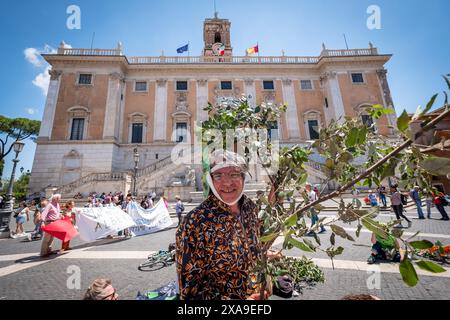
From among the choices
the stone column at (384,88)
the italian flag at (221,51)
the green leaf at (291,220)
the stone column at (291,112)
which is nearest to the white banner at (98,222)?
the green leaf at (291,220)

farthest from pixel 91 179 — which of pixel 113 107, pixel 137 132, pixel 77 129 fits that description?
pixel 113 107

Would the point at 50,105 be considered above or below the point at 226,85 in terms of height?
below

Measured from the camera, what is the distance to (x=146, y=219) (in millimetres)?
9422

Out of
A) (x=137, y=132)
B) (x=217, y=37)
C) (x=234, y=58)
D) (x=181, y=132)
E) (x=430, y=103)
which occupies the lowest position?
(x=430, y=103)

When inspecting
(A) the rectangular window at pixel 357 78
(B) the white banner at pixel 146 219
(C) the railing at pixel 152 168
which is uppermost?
(A) the rectangular window at pixel 357 78

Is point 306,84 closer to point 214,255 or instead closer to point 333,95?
point 333,95

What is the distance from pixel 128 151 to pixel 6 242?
50.0 feet

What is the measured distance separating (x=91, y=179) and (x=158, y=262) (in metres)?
17.3

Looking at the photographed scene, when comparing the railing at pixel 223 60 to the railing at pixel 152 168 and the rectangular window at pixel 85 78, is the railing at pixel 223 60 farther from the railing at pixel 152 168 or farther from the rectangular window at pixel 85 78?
the railing at pixel 152 168

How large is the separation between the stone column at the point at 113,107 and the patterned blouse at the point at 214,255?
2314 cm

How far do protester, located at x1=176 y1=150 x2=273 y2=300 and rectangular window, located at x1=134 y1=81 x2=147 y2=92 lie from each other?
26.1 m

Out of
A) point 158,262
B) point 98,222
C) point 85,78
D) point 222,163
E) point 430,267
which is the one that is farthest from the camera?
point 85,78

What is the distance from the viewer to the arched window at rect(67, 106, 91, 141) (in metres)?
21.7

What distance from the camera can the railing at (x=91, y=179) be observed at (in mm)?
18047
